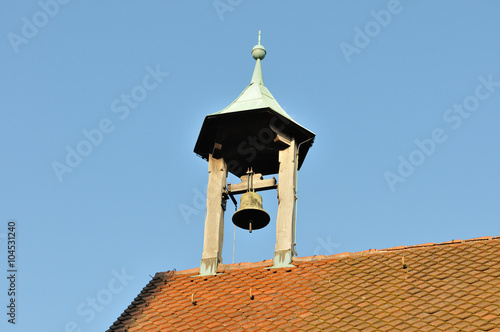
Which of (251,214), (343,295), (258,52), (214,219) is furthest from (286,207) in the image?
(258,52)

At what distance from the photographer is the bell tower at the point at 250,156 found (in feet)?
57.3

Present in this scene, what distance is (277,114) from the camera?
1802 cm

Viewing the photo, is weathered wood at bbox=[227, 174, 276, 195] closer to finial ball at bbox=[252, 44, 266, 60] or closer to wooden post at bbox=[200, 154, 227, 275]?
wooden post at bbox=[200, 154, 227, 275]

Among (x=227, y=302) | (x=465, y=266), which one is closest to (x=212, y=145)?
(x=227, y=302)

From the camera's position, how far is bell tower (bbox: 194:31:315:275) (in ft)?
57.3

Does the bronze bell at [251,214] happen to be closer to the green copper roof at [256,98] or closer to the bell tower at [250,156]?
the bell tower at [250,156]

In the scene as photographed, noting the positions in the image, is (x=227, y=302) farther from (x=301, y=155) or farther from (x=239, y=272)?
(x=301, y=155)

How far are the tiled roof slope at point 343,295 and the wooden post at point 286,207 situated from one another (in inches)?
11.1

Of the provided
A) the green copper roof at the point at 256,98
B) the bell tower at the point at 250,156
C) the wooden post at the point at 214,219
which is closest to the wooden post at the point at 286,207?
the bell tower at the point at 250,156

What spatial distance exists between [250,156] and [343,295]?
4457 millimetres

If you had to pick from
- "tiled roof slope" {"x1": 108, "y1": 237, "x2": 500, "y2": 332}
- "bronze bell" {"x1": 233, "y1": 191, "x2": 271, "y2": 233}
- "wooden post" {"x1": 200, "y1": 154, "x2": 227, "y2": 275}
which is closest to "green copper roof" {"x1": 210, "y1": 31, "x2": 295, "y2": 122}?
"wooden post" {"x1": 200, "y1": 154, "x2": 227, "y2": 275}

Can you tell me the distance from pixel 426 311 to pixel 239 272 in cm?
403

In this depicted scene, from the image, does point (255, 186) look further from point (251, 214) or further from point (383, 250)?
point (383, 250)

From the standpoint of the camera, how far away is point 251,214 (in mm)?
17469
